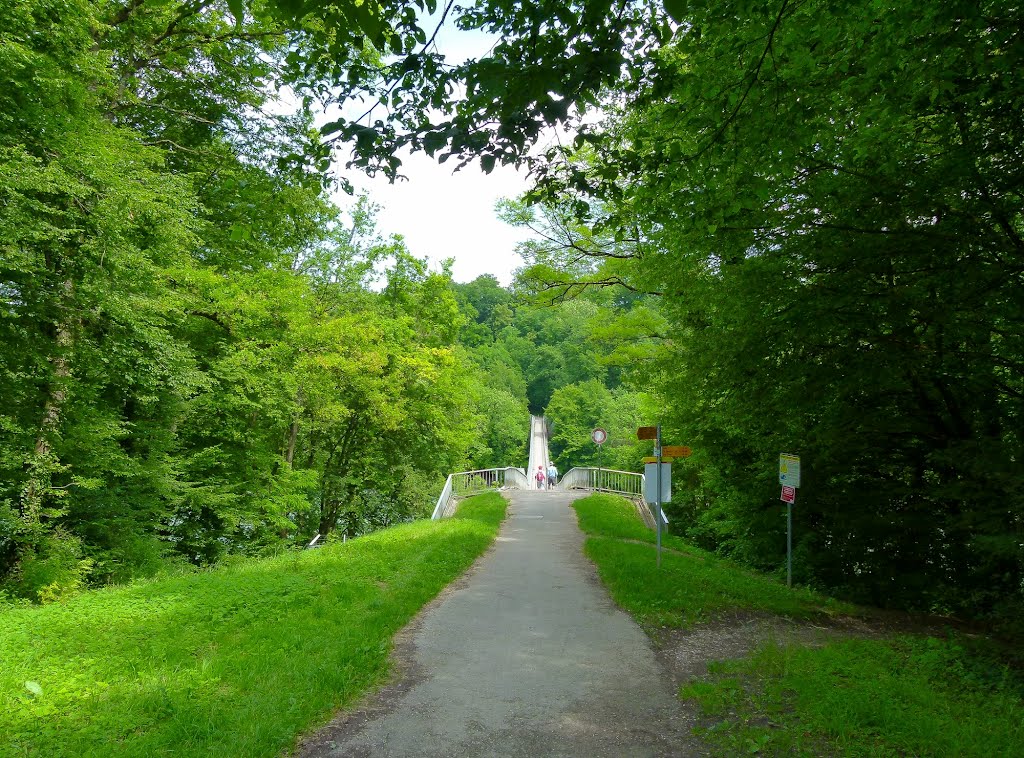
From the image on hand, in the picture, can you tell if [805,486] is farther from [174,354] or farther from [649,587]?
[174,354]

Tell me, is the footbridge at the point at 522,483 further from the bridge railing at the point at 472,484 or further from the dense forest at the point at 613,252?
the dense forest at the point at 613,252

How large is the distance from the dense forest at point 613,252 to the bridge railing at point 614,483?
5.78 meters

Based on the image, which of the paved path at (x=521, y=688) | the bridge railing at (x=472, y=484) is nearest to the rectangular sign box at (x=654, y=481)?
the paved path at (x=521, y=688)

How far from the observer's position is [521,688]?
5.44 meters

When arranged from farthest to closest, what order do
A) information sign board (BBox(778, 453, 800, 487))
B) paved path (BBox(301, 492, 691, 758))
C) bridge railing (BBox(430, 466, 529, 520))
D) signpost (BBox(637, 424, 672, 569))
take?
bridge railing (BBox(430, 466, 529, 520)), signpost (BBox(637, 424, 672, 569)), information sign board (BBox(778, 453, 800, 487)), paved path (BBox(301, 492, 691, 758))

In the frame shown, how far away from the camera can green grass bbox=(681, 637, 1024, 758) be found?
13.9 ft

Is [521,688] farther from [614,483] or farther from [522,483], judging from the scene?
[522,483]

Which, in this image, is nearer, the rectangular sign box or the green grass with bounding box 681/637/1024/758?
the green grass with bounding box 681/637/1024/758

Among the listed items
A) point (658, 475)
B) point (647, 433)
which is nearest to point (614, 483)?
point (647, 433)

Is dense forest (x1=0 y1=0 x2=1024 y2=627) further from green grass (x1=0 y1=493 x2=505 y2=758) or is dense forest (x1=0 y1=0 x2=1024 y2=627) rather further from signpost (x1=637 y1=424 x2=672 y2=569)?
green grass (x1=0 y1=493 x2=505 y2=758)

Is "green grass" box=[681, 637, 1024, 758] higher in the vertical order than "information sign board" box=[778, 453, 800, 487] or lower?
lower

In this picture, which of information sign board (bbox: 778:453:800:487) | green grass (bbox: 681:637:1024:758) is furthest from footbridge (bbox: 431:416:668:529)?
green grass (bbox: 681:637:1024:758)

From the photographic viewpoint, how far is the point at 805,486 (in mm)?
11234

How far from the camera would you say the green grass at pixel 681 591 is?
8.23 metres
